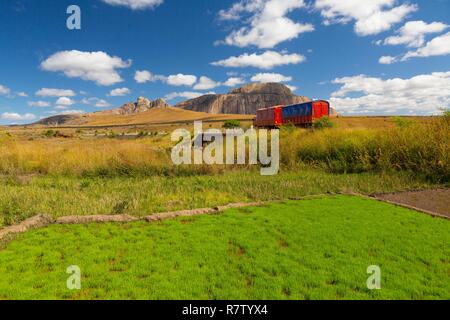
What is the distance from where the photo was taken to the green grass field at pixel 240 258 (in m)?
4.34

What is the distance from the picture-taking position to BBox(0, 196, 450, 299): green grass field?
4344mm

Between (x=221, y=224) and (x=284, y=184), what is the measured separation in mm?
6014

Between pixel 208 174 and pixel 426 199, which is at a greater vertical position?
pixel 208 174

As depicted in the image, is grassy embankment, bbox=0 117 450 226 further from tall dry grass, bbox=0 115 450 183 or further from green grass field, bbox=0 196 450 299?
green grass field, bbox=0 196 450 299

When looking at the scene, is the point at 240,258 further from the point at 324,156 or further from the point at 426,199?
the point at 324,156

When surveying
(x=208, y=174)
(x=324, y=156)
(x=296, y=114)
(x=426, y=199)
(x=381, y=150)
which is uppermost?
(x=296, y=114)

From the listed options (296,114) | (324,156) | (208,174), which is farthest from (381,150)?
(296,114)

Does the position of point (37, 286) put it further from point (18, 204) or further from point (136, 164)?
point (136, 164)

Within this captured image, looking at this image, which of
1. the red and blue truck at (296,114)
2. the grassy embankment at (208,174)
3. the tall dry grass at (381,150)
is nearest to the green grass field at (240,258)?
the grassy embankment at (208,174)

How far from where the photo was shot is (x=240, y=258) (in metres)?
5.38

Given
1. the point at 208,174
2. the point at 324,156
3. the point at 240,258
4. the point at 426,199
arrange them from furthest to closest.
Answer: the point at 324,156 < the point at 208,174 < the point at 426,199 < the point at 240,258

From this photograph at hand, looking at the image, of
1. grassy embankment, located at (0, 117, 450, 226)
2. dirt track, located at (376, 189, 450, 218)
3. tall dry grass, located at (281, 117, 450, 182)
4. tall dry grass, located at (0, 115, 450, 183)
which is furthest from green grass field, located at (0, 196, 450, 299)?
Answer: tall dry grass, located at (0, 115, 450, 183)
